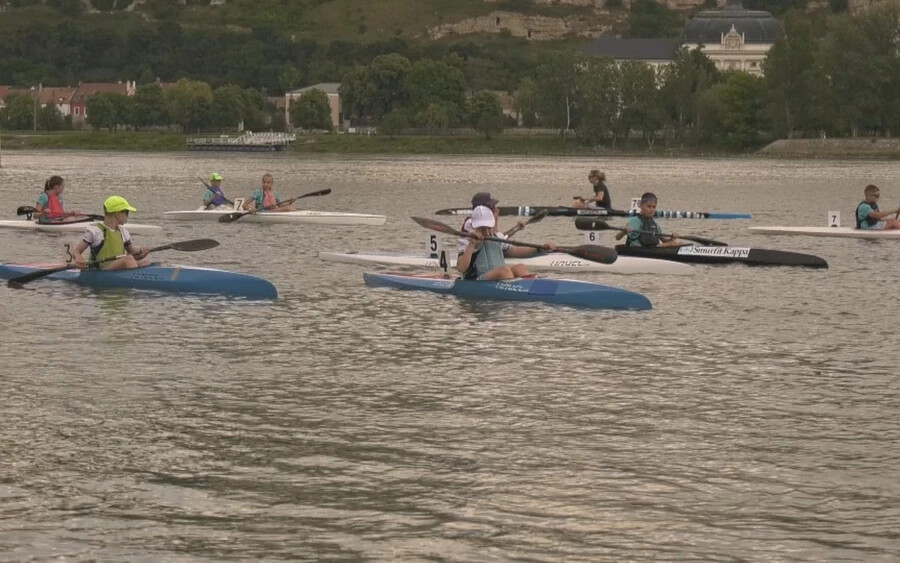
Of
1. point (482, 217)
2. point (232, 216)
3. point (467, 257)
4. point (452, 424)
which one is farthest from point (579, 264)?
point (232, 216)

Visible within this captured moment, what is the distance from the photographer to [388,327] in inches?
1046

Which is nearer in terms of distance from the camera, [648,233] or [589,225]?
[648,233]

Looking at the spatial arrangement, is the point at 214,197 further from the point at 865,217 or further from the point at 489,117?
the point at 489,117

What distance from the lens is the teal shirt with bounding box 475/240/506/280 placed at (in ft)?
91.2

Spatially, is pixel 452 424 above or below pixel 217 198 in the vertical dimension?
below

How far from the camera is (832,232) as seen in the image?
42.4m

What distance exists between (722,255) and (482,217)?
28.8 ft

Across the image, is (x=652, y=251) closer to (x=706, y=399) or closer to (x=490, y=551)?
(x=706, y=399)

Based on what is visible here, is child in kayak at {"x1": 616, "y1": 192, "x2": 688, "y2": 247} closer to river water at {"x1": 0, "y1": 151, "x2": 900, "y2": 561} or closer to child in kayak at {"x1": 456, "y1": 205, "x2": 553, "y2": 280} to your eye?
river water at {"x1": 0, "y1": 151, "x2": 900, "y2": 561}

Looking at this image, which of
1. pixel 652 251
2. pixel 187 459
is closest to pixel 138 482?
pixel 187 459

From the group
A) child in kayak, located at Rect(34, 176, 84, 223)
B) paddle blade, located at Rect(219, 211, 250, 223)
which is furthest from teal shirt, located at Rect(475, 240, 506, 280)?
paddle blade, located at Rect(219, 211, 250, 223)

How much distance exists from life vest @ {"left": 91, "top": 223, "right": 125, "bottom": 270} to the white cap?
20.9 ft

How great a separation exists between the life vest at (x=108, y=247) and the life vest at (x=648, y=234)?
1030 centimetres

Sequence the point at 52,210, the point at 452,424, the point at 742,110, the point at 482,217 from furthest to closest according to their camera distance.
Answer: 1. the point at 742,110
2. the point at 52,210
3. the point at 482,217
4. the point at 452,424
